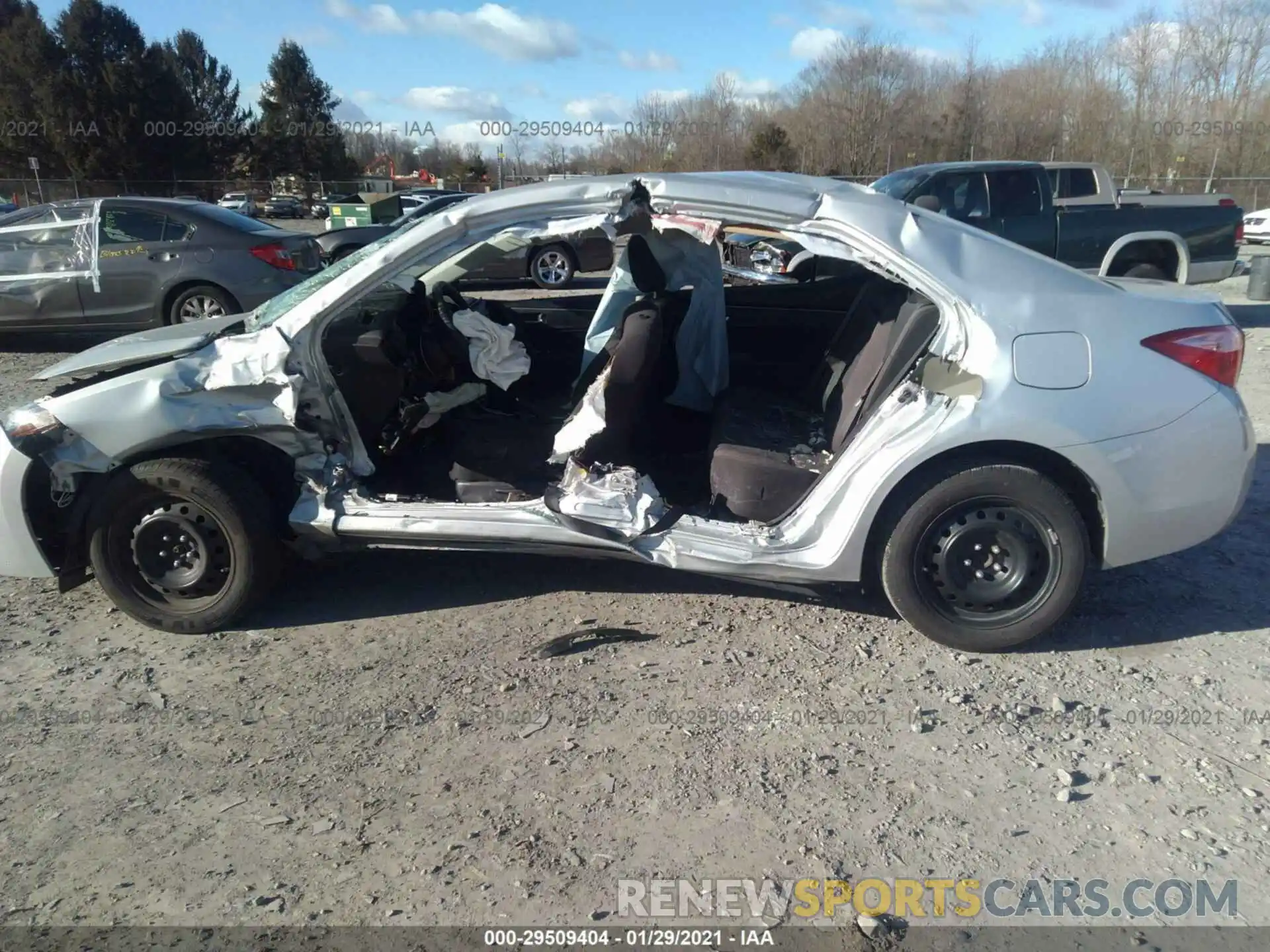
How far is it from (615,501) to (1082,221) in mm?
8815

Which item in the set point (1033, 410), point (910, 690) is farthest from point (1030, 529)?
point (910, 690)

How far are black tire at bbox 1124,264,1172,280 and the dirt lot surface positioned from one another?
7.41 meters

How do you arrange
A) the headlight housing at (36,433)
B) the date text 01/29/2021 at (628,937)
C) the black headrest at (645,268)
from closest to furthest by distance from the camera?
the date text 01/29/2021 at (628,937) < the headlight housing at (36,433) < the black headrest at (645,268)

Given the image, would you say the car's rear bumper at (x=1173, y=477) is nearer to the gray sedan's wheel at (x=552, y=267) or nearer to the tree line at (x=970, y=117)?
the gray sedan's wheel at (x=552, y=267)

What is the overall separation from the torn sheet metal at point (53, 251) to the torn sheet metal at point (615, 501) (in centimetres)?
779

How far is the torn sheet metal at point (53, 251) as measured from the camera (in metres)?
8.90

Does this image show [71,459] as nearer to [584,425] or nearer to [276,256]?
[584,425]

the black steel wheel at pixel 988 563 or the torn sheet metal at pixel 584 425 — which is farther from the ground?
the torn sheet metal at pixel 584 425

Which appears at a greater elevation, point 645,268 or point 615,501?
point 645,268

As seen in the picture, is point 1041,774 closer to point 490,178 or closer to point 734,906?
point 734,906

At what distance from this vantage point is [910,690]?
10.6 feet

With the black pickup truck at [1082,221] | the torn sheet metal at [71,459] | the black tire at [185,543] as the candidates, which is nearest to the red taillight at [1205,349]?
the black tire at [185,543]

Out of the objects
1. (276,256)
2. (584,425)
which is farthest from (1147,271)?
(276,256)

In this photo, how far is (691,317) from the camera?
14.9 feet
